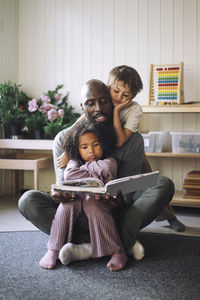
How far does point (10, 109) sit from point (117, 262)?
2.23 m

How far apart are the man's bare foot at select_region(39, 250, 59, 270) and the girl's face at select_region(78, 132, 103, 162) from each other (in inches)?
18.8

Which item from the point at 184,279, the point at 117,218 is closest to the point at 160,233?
the point at 117,218

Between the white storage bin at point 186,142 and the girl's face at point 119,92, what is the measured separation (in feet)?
3.66

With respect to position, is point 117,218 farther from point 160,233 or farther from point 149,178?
point 160,233

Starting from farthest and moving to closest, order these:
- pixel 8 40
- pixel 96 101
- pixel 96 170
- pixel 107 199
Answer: pixel 8 40
pixel 96 101
pixel 96 170
pixel 107 199

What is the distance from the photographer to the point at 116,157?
205cm

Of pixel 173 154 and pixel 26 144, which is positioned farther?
pixel 26 144

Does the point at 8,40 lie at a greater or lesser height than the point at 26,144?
greater

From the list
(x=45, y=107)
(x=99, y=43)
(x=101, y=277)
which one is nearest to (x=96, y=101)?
(x=101, y=277)

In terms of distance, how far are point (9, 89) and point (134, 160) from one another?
190 cm

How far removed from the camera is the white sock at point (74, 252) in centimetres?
172

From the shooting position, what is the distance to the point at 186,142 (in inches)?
120

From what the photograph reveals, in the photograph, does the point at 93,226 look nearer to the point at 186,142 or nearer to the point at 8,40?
the point at 186,142

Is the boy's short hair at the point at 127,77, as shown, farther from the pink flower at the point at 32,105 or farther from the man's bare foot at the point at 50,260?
the pink flower at the point at 32,105
